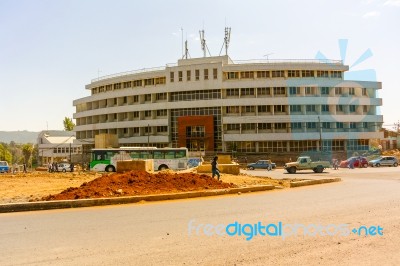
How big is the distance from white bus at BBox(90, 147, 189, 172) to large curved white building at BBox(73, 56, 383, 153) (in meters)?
17.8

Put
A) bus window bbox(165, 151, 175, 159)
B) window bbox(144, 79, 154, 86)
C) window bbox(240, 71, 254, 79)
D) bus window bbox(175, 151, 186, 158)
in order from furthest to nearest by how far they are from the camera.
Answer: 1. window bbox(144, 79, 154, 86)
2. window bbox(240, 71, 254, 79)
3. bus window bbox(175, 151, 186, 158)
4. bus window bbox(165, 151, 175, 159)

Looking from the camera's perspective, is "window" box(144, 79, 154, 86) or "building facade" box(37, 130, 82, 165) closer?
"window" box(144, 79, 154, 86)

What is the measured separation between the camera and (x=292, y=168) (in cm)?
3322

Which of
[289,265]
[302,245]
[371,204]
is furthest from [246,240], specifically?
[371,204]

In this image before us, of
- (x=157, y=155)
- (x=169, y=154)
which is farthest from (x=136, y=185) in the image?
(x=169, y=154)

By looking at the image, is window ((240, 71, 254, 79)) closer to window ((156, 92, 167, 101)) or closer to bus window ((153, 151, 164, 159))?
window ((156, 92, 167, 101))

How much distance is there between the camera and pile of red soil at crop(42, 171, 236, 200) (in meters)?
13.2

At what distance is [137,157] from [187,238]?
3157 centimetres

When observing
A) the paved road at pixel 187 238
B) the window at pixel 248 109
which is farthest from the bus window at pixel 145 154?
the paved road at pixel 187 238

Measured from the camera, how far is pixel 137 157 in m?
37.6

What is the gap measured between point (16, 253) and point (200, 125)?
5044 cm

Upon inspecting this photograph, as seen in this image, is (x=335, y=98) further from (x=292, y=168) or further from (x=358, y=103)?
(x=292, y=168)

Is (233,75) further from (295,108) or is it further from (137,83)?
(137,83)

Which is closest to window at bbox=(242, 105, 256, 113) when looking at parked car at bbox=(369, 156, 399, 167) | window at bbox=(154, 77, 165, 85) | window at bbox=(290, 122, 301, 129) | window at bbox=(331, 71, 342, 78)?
window at bbox=(290, 122, 301, 129)
